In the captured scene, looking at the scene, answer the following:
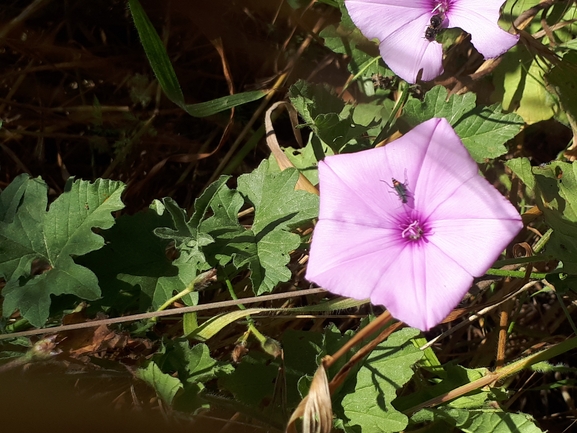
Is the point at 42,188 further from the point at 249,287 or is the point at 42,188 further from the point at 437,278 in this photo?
the point at 437,278

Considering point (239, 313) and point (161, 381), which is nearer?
point (161, 381)

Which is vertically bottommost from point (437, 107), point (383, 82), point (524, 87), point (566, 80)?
point (437, 107)

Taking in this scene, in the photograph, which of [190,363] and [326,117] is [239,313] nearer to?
[190,363]

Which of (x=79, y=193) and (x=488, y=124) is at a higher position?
(x=488, y=124)

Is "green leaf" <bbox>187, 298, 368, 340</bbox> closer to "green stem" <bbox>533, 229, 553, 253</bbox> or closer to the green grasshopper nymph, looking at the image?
the green grasshopper nymph

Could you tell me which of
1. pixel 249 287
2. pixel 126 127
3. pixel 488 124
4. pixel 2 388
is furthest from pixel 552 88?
pixel 2 388

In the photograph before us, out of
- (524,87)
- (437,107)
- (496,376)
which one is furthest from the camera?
(524,87)

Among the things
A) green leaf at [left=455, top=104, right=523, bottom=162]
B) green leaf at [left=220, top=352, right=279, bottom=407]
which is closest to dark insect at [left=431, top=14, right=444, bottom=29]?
green leaf at [left=455, top=104, right=523, bottom=162]

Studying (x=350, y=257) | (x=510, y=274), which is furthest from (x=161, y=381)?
(x=510, y=274)
